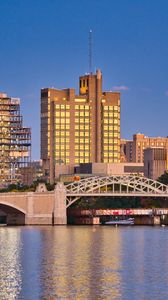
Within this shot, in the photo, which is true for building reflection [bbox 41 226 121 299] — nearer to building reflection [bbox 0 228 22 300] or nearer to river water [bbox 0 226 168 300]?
river water [bbox 0 226 168 300]

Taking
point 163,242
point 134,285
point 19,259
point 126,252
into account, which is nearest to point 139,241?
point 163,242

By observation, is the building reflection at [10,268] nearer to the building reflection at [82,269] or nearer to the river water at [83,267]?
the river water at [83,267]

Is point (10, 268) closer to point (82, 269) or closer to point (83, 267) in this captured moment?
point (82, 269)

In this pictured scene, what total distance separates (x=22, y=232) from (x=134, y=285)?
290 ft

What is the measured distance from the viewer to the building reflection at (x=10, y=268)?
89.8 m

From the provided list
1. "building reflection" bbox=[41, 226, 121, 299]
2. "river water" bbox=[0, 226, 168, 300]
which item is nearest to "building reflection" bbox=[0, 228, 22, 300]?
"river water" bbox=[0, 226, 168, 300]

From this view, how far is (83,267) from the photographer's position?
359 feet

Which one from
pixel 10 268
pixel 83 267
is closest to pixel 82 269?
pixel 83 267

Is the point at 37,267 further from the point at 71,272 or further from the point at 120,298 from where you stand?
the point at 120,298

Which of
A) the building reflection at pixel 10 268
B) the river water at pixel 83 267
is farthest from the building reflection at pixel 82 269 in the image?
the building reflection at pixel 10 268

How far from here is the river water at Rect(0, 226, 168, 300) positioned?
294 ft

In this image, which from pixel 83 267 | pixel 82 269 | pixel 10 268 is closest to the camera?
pixel 82 269

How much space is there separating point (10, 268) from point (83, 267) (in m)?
6.95

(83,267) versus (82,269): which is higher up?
(83,267)
